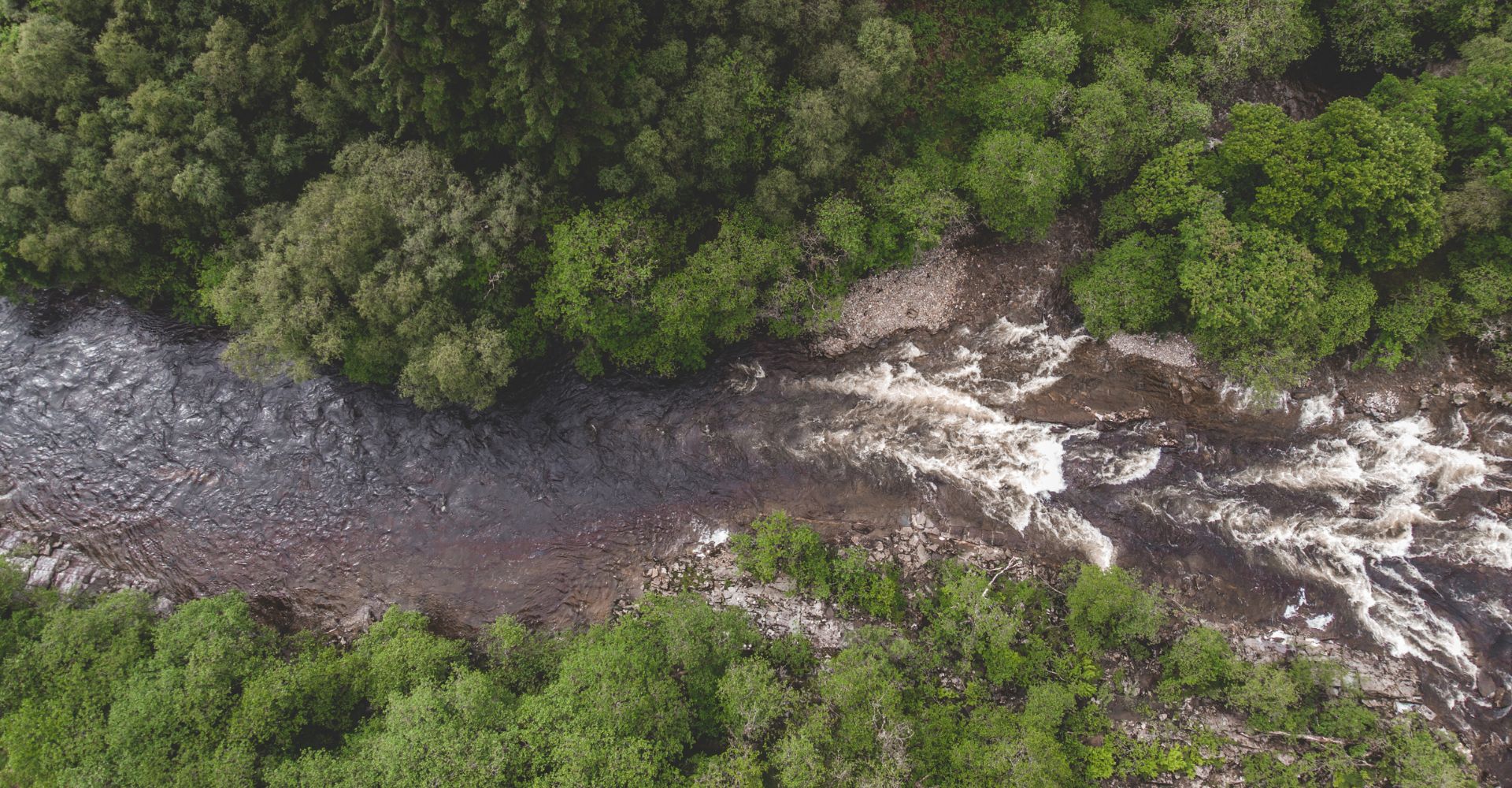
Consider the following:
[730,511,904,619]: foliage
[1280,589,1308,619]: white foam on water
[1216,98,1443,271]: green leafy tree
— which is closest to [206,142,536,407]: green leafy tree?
[730,511,904,619]: foliage

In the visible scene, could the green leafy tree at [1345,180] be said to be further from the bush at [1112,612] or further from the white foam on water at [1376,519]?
the bush at [1112,612]

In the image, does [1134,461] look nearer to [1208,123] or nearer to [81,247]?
[1208,123]

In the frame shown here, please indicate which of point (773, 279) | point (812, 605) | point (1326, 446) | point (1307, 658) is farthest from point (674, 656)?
point (1326, 446)

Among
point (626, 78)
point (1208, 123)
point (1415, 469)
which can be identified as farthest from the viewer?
point (1415, 469)

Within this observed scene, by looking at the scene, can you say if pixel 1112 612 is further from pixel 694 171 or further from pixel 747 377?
pixel 694 171

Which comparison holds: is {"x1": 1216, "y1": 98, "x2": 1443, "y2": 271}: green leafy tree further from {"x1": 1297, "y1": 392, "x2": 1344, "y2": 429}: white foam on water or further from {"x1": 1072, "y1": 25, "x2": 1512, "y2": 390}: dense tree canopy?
{"x1": 1297, "y1": 392, "x2": 1344, "y2": 429}: white foam on water

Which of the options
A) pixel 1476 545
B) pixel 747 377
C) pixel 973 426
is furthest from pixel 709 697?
pixel 1476 545

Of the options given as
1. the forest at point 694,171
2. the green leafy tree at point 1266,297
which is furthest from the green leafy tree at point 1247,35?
the green leafy tree at point 1266,297

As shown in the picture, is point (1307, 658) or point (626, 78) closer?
point (626, 78)
